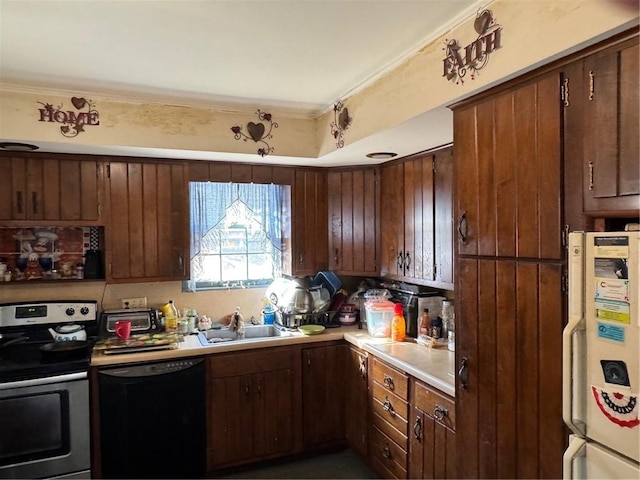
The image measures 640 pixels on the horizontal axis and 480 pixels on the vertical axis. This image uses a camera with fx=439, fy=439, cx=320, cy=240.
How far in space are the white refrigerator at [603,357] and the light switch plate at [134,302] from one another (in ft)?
9.13

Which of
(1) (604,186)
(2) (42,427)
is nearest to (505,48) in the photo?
(1) (604,186)

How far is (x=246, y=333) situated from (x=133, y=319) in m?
0.81

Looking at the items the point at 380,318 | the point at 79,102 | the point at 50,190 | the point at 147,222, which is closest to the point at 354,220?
the point at 380,318

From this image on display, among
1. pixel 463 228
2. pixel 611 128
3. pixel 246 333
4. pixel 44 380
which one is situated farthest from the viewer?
pixel 246 333

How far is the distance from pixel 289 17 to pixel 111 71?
3.54ft

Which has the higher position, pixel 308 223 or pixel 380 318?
pixel 308 223

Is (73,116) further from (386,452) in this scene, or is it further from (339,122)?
(386,452)

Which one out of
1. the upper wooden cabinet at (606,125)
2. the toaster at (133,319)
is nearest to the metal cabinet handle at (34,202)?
the toaster at (133,319)

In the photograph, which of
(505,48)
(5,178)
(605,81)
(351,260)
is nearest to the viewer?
(605,81)

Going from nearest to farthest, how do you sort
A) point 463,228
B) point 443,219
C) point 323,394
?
point 463,228 < point 443,219 < point 323,394

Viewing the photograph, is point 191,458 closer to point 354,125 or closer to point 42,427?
point 42,427

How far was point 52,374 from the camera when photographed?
2396 mm

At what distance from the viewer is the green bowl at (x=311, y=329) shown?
121 inches

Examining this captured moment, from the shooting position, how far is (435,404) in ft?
7.18
